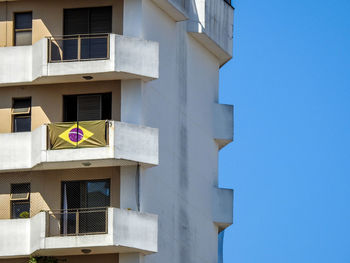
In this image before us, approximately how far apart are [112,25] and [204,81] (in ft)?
32.8

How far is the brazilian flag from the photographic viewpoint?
75188 millimetres

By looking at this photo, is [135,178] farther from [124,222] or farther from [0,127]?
[0,127]

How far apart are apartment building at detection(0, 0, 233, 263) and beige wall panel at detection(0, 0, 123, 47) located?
5 centimetres

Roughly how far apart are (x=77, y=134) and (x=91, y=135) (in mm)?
658

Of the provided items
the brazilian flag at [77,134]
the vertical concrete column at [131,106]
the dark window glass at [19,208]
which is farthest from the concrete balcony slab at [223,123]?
the dark window glass at [19,208]

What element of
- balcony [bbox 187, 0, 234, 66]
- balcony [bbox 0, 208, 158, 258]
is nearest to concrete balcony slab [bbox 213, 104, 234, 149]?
balcony [bbox 187, 0, 234, 66]

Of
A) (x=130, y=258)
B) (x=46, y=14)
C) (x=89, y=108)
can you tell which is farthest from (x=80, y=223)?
(x=46, y=14)

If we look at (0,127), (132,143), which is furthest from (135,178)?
(0,127)

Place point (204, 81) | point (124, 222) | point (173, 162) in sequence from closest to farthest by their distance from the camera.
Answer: point (124, 222) → point (173, 162) → point (204, 81)

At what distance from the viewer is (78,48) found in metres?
76.6

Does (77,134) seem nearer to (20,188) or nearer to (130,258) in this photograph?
(20,188)

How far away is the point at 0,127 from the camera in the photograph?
77875 millimetres

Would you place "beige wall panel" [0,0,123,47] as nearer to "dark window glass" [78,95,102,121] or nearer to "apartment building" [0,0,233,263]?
"apartment building" [0,0,233,263]

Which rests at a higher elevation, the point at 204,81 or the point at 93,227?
the point at 204,81
